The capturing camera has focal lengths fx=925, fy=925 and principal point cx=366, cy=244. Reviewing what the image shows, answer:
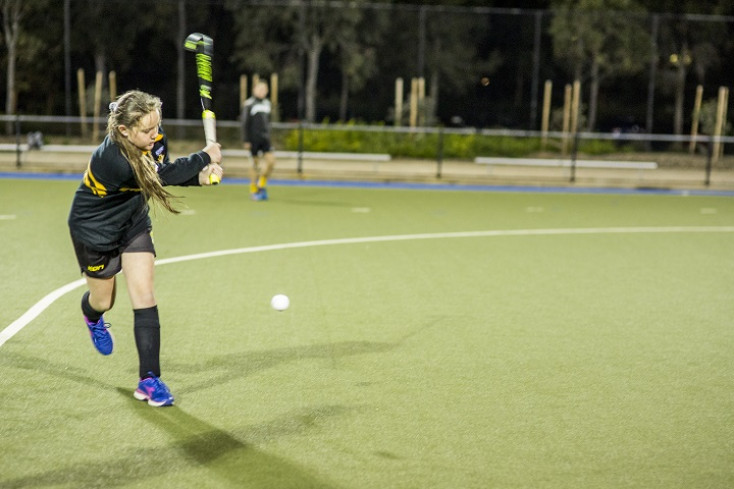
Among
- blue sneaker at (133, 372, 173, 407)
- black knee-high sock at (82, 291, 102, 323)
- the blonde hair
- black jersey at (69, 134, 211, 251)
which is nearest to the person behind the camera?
the blonde hair

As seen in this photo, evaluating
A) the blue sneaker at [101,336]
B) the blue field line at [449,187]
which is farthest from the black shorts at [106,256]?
the blue field line at [449,187]

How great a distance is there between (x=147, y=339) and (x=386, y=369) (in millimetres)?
1671

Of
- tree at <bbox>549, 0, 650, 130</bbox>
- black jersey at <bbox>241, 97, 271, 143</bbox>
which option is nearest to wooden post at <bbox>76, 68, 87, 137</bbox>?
black jersey at <bbox>241, 97, 271, 143</bbox>

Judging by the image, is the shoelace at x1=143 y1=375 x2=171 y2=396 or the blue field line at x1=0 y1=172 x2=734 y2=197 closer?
the shoelace at x1=143 y1=375 x2=171 y2=396

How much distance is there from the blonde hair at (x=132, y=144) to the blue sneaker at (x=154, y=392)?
43.1 inches

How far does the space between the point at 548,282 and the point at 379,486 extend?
543 cm

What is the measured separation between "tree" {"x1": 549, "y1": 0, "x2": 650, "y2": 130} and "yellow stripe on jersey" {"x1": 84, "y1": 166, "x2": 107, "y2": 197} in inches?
1072

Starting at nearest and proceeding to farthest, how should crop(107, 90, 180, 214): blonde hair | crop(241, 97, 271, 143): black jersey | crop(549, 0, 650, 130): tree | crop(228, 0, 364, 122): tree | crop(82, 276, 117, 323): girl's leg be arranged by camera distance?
crop(107, 90, 180, 214): blonde hair, crop(82, 276, 117, 323): girl's leg, crop(241, 97, 271, 143): black jersey, crop(549, 0, 650, 130): tree, crop(228, 0, 364, 122): tree

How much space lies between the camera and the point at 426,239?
12.0 meters

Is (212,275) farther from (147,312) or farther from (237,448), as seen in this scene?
(237,448)

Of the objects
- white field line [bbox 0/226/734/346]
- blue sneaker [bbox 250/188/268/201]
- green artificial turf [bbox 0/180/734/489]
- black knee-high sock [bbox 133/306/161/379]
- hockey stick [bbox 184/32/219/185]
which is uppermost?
hockey stick [bbox 184/32/219/185]

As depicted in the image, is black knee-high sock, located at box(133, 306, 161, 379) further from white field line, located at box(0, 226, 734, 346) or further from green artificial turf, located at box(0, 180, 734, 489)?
white field line, located at box(0, 226, 734, 346)

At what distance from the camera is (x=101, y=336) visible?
6.10 m

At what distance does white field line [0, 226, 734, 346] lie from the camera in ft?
24.1
